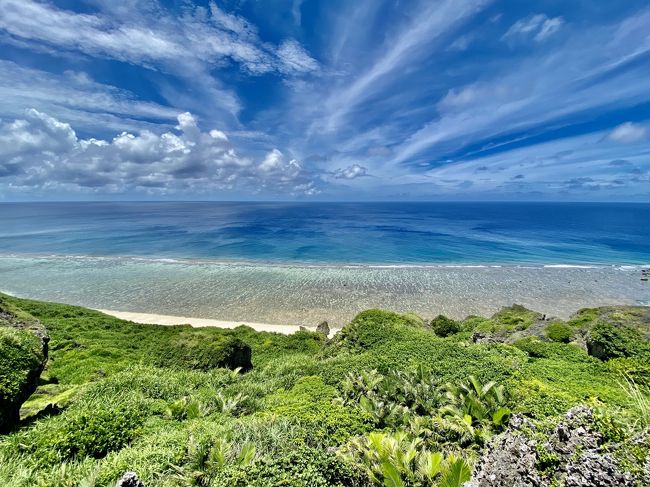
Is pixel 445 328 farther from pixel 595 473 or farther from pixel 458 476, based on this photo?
pixel 595 473

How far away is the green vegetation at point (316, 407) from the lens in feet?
18.1

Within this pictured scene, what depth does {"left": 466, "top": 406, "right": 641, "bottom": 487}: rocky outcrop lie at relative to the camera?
13.5 feet

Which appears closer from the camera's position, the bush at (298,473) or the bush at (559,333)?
the bush at (298,473)

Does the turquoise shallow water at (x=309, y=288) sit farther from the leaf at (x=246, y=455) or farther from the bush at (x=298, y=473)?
the bush at (x=298, y=473)

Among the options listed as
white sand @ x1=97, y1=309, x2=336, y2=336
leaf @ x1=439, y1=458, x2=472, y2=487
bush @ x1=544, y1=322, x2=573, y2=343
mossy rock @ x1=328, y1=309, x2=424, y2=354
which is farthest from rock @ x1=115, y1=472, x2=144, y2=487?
white sand @ x1=97, y1=309, x2=336, y2=336

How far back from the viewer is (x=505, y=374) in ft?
34.1

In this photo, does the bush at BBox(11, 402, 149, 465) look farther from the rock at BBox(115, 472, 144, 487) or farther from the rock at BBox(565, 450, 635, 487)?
the rock at BBox(565, 450, 635, 487)

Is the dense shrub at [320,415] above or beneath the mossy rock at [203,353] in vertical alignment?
above

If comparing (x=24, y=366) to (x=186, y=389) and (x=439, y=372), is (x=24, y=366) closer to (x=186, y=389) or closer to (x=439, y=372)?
(x=186, y=389)

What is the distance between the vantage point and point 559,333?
1594 centimetres

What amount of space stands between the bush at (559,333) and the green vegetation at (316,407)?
98 mm

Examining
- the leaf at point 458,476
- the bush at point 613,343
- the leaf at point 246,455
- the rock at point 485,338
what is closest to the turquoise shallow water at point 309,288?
the rock at point 485,338

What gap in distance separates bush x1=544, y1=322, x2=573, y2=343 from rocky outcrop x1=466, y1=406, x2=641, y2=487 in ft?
42.1

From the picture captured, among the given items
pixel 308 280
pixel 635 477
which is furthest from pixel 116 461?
pixel 308 280
